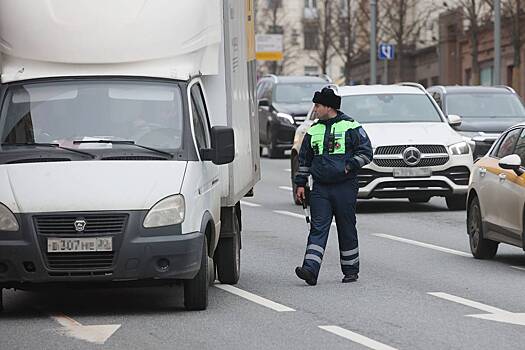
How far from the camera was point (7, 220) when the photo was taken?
11.4 meters

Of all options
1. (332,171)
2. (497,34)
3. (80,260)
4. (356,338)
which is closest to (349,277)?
(332,171)

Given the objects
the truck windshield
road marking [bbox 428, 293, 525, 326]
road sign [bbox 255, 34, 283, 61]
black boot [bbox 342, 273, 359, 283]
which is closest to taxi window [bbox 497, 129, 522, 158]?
black boot [bbox 342, 273, 359, 283]

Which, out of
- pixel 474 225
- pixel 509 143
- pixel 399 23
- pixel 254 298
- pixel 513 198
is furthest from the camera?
pixel 399 23

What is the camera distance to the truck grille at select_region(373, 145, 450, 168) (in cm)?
2245

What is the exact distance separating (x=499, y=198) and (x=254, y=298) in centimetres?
384

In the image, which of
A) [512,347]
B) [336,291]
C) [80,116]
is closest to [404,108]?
[336,291]

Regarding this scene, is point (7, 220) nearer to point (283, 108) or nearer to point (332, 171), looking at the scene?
point (332, 171)

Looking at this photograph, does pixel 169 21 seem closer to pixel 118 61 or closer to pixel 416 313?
pixel 118 61

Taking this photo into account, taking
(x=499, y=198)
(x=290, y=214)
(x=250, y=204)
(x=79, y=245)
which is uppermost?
(x=79, y=245)

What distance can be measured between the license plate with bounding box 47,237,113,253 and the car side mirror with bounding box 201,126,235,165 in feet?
3.96

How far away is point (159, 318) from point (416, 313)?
190 cm

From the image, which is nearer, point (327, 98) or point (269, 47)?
point (327, 98)

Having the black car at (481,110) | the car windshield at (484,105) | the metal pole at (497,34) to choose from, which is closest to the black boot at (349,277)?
the black car at (481,110)

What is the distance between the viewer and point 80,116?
39.4ft
